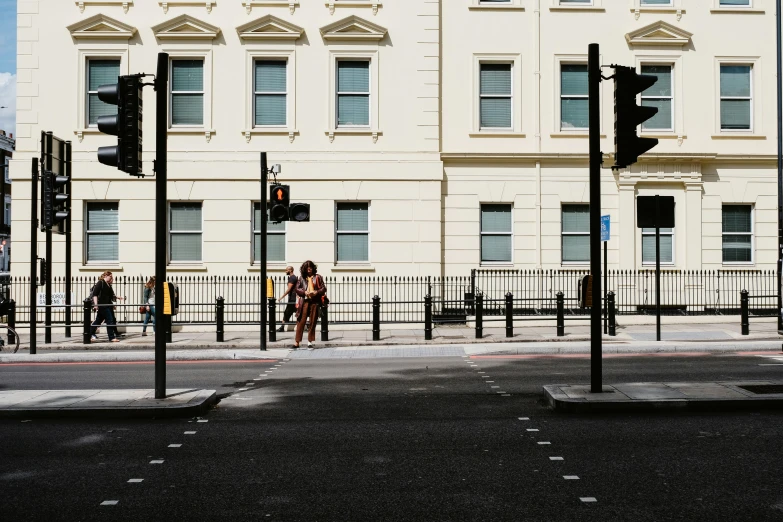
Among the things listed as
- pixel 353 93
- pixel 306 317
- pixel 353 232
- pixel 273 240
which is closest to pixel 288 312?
pixel 306 317

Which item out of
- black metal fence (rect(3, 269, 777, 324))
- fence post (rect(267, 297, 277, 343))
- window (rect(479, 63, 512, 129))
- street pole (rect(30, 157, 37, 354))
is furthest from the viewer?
window (rect(479, 63, 512, 129))

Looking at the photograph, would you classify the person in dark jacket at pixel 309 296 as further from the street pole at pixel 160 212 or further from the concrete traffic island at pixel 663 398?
the concrete traffic island at pixel 663 398

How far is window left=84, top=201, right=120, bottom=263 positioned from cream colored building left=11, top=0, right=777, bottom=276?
0.06 meters

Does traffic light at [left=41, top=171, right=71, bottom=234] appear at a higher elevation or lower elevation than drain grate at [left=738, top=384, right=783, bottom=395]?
higher

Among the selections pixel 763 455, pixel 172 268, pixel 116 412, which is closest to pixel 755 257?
pixel 172 268

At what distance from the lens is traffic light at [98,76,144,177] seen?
32.8 ft

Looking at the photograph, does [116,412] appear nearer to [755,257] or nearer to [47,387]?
[47,387]

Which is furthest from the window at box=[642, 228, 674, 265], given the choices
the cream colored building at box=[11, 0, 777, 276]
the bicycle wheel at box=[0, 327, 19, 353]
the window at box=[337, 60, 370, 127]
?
the bicycle wheel at box=[0, 327, 19, 353]

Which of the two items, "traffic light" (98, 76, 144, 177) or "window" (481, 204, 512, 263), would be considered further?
"window" (481, 204, 512, 263)

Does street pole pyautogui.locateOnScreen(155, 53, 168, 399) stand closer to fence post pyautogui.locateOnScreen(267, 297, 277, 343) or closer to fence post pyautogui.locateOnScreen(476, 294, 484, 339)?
fence post pyautogui.locateOnScreen(267, 297, 277, 343)

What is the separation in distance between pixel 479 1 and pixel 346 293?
931 cm

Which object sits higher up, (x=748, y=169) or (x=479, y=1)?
(x=479, y=1)

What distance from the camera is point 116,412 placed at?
32.1 feet

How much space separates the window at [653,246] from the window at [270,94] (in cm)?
1107
